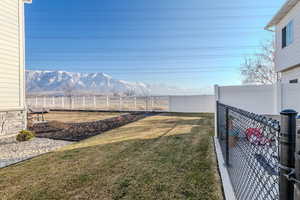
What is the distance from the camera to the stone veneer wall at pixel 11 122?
4.88 m

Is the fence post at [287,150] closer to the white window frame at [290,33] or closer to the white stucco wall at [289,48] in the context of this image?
the white stucco wall at [289,48]

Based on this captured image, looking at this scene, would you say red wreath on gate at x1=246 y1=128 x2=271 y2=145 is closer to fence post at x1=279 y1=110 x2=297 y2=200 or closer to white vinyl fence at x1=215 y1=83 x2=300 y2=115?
fence post at x1=279 y1=110 x2=297 y2=200

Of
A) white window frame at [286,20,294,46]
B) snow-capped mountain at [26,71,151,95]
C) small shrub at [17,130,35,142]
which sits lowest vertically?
small shrub at [17,130,35,142]

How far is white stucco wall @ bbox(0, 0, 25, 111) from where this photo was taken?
4.88 m

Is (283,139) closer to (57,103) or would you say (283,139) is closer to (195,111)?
(195,111)

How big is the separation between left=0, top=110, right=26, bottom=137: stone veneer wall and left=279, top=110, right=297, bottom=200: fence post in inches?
253

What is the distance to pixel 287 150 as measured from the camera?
770 millimetres

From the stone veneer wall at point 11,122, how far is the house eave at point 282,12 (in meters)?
10.4

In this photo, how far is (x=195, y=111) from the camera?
40.5 ft

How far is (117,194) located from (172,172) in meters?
1.00

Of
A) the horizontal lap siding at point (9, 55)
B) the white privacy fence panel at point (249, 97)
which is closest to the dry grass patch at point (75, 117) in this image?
the horizontal lap siding at point (9, 55)

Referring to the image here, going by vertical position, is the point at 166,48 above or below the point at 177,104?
above

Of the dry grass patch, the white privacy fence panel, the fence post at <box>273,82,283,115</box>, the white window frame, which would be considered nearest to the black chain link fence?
the white privacy fence panel

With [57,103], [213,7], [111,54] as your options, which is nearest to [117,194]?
[57,103]
